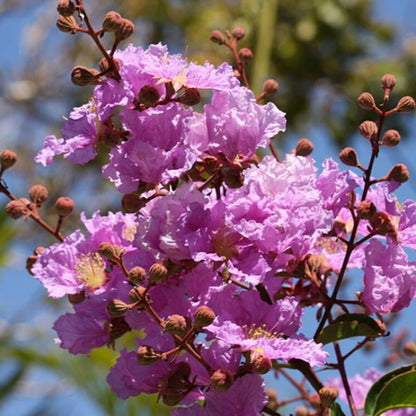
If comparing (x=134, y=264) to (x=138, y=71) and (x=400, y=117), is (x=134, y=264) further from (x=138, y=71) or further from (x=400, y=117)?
(x=400, y=117)

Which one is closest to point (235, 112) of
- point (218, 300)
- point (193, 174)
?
point (193, 174)

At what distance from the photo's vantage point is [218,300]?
75 centimetres

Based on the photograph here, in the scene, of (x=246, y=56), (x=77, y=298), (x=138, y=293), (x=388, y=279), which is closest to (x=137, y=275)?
(x=138, y=293)

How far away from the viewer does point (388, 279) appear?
790mm

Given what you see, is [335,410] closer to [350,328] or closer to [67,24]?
[350,328]

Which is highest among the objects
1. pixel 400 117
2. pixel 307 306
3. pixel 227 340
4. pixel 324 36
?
pixel 324 36

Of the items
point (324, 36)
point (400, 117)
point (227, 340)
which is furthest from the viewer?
point (324, 36)

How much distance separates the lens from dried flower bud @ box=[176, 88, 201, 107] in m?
0.79

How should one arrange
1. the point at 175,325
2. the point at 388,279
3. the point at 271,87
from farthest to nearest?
the point at 271,87 → the point at 388,279 → the point at 175,325

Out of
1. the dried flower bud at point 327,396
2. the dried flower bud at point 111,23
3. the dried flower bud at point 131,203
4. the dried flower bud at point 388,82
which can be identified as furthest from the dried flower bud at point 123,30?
the dried flower bud at point 327,396

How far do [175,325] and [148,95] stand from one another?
8.0 inches

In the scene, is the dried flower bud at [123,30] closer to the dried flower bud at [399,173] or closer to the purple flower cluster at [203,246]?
the purple flower cluster at [203,246]

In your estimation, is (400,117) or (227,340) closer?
(227,340)

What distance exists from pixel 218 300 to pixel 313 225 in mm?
103
